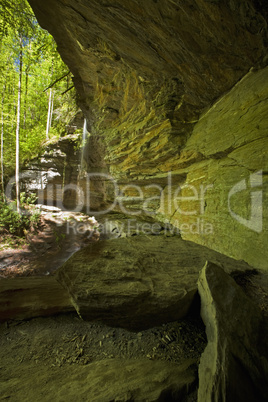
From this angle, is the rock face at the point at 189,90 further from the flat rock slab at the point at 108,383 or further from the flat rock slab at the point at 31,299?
the flat rock slab at the point at 31,299

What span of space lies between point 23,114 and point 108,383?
18601 mm

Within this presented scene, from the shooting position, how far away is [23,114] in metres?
14.5

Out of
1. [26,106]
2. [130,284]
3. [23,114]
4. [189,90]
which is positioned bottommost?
[130,284]

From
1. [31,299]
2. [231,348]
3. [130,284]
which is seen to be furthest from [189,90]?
[31,299]

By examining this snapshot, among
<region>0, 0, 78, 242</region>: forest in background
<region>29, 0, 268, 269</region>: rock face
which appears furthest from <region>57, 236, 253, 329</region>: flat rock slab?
<region>0, 0, 78, 242</region>: forest in background

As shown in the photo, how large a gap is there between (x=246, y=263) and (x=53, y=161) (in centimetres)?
1407

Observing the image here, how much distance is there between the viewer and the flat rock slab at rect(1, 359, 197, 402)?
1.22 meters

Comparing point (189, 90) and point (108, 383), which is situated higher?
point (189, 90)

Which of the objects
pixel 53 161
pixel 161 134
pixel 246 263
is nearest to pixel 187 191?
pixel 161 134

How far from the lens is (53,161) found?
1333cm

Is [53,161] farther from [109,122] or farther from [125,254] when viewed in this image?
[125,254]

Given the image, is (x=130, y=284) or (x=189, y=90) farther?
(x=189, y=90)

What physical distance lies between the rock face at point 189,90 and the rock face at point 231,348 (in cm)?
165

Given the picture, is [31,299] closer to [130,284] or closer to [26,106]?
[130,284]
